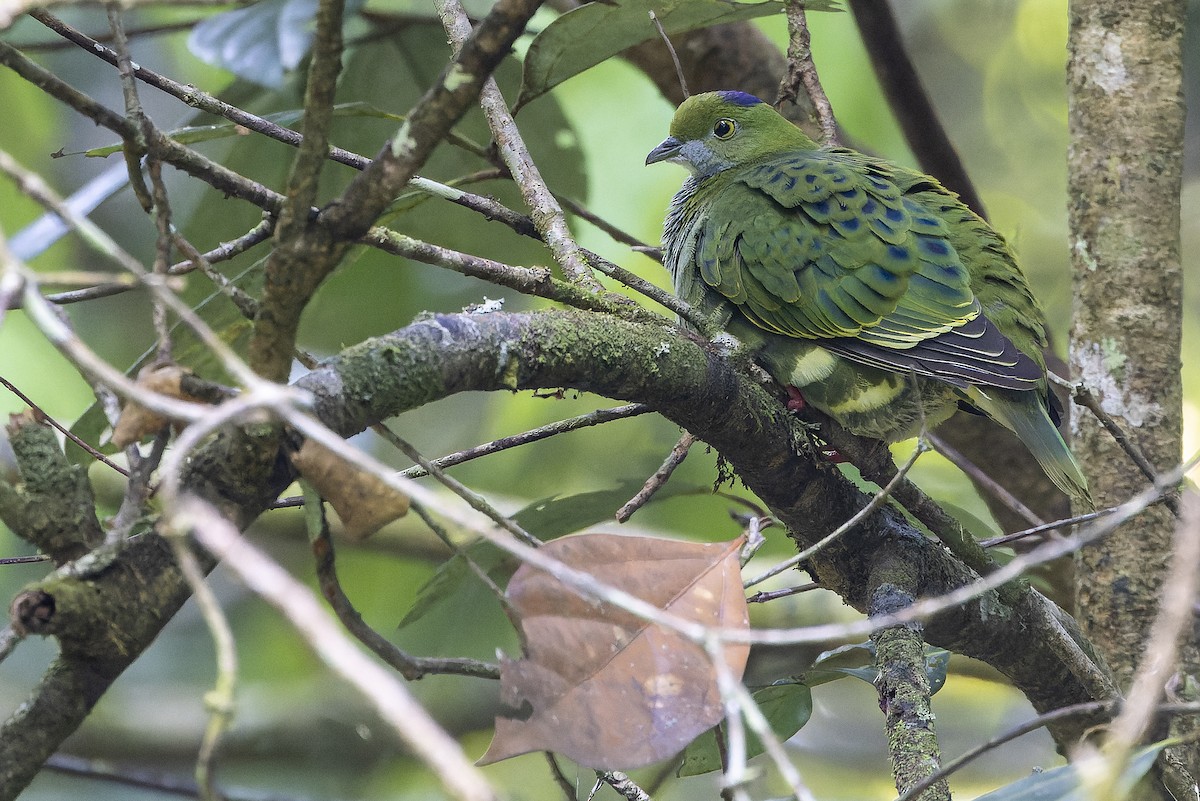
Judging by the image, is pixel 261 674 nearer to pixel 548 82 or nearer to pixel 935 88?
pixel 548 82

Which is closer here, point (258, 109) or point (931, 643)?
point (931, 643)

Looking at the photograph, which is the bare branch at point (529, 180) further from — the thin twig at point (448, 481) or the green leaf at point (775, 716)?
the green leaf at point (775, 716)

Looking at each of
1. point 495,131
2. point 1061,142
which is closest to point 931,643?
point 495,131

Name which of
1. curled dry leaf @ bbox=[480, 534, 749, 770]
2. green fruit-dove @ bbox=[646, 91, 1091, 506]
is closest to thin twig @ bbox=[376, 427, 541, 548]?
curled dry leaf @ bbox=[480, 534, 749, 770]

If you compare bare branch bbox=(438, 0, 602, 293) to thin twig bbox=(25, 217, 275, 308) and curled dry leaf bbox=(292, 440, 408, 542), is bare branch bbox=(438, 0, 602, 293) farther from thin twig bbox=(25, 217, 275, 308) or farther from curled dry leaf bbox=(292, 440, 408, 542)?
curled dry leaf bbox=(292, 440, 408, 542)

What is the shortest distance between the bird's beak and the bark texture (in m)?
1.12

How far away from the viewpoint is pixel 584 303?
1599 mm

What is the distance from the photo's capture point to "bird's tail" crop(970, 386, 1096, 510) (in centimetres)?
230

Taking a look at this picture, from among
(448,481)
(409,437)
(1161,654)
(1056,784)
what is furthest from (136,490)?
(409,437)

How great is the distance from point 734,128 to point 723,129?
0.03 m

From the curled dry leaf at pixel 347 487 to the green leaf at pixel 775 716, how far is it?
118 cm

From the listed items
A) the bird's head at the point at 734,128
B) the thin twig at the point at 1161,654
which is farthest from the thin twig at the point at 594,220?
the thin twig at the point at 1161,654

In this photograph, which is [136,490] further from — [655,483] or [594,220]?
[594,220]

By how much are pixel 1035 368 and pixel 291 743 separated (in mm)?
2426
